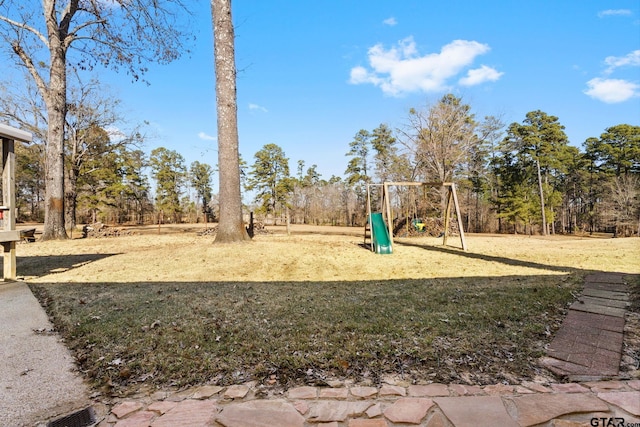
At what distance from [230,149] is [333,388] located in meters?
6.23

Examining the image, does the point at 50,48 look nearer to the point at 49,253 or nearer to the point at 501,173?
the point at 49,253

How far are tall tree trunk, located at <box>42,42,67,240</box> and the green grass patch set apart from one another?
23.3 ft

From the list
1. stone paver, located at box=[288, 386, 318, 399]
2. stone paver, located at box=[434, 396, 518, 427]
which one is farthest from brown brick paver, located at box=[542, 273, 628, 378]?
stone paver, located at box=[288, 386, 318, 399]

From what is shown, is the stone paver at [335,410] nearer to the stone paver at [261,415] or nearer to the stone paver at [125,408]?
the stone paver at [261,415]

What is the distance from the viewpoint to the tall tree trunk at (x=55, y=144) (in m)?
9.36

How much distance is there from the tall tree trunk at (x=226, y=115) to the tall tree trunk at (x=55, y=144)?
5968 millimetres

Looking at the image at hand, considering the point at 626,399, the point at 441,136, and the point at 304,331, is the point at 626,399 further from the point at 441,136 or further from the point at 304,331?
the point at 441,136

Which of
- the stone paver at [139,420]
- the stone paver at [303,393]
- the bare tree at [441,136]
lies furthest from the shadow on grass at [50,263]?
the bare tree at [441,136]

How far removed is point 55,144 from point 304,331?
11.0 metres

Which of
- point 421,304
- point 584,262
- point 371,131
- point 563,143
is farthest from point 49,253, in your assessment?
point 563,143

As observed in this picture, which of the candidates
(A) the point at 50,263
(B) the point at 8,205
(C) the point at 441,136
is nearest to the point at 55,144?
(A) the point at 50,263

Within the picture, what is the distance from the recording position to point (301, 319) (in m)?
2.74

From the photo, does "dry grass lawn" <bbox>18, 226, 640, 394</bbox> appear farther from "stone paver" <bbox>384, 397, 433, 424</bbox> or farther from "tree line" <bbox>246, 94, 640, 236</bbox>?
"tree line" <bbox>246, 94, 640, 236</bbox>

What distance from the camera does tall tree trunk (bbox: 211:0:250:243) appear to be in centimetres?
698
